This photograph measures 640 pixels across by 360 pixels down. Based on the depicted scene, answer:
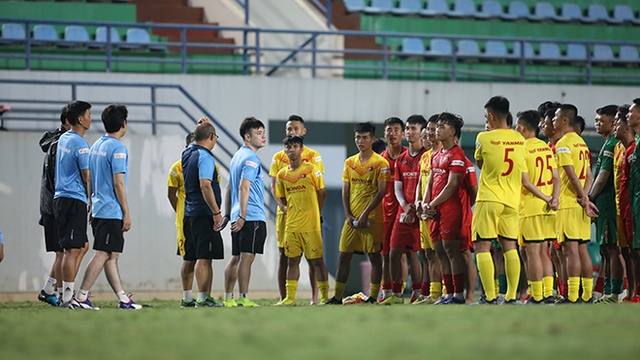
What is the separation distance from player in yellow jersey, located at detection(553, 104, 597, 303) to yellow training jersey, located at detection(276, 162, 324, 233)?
103 inches

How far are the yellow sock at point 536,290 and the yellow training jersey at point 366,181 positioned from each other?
2.46 m

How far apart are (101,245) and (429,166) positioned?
3411 millimetres

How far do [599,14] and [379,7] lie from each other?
4931 mm

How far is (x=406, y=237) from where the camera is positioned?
36.2ft

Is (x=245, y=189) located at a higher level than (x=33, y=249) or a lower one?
higher

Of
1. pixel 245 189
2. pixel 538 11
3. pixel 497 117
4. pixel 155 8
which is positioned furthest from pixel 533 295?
pixel 538 11

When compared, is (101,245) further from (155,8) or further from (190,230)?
(155,8)

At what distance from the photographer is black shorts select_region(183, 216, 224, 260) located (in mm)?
10023

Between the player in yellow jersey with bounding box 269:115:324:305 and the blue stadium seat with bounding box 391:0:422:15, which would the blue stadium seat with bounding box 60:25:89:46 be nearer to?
the blue stadium seat with bounding box 391:0:422:15

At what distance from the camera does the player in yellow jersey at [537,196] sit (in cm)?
970

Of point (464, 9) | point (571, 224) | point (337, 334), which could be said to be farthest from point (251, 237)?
point (464, 9)

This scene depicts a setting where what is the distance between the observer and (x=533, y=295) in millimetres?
9336

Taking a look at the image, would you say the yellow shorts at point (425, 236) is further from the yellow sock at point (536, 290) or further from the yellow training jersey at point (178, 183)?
the yellow training jersey at point (178, 183)

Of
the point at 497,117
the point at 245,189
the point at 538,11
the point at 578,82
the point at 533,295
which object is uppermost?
the point at 538,11
